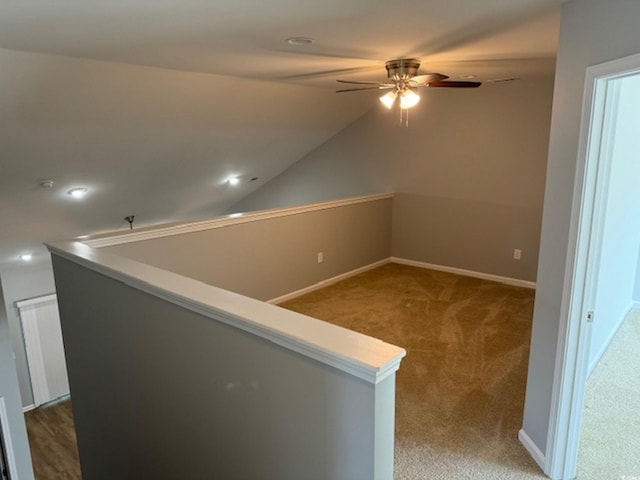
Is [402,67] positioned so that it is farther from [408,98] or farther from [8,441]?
[8,441]

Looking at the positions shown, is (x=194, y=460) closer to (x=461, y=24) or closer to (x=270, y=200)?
(x=461, y=24)

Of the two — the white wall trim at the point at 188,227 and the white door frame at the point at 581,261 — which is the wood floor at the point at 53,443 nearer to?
the white wall trim at the point at 188,227

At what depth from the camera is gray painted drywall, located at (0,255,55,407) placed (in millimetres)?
6332

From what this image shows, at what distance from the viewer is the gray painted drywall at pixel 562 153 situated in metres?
1.70

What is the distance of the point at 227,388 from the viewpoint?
5.66ft

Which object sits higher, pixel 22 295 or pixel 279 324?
pixel 279 324

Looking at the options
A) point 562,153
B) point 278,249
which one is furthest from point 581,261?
point 278,249

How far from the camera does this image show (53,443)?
552 cm

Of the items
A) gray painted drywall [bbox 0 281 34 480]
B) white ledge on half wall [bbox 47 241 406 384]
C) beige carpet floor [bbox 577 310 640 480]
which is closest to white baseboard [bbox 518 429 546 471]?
beige carpet floor [bbox 577 310 640 480]

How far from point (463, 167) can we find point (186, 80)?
128 inches

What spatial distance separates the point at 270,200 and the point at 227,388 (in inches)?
227

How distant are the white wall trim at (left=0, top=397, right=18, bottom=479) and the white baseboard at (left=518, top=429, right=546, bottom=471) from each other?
4016 millimetres

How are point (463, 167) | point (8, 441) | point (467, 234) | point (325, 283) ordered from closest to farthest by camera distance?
point (8, 441)
point (325, 283)
point (463, 167)
point (467, 234)

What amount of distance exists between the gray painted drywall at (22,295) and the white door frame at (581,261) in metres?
6.79
